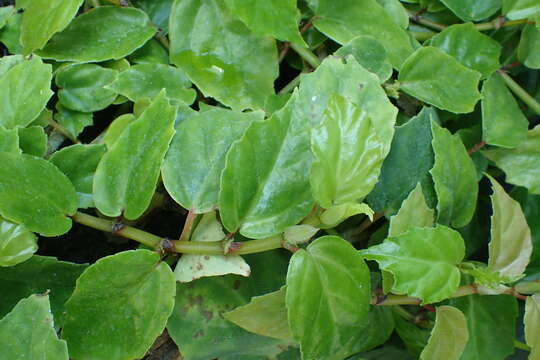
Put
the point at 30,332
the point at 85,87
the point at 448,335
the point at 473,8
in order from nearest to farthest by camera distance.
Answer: the point at 30,332 → the point at 448,335 → the point at 85,87 → the point at 473,8


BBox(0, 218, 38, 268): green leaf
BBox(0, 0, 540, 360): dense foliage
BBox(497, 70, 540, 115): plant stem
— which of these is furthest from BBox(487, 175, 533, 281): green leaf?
BBox(0, 218, 38, 268): green leaf

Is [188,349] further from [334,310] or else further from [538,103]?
[538,103]

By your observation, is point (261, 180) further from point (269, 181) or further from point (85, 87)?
point (85, 87)

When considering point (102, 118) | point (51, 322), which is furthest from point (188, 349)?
point (102, 118)

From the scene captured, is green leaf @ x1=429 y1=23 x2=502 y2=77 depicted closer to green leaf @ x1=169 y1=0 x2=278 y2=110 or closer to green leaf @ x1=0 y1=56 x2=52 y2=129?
green leaf @ x1=169 y1=0 x2=278 y2=110

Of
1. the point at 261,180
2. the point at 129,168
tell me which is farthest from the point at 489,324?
the point at 129,168

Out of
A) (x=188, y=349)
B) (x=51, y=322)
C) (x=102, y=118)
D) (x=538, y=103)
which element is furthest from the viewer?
(x=538, y=103)

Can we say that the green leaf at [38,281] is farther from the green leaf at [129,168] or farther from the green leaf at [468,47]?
the green leaf at [468,47]

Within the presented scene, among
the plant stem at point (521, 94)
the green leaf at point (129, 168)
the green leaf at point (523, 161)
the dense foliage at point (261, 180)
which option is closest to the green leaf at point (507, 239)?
the dense foliage at point (261, 180)
